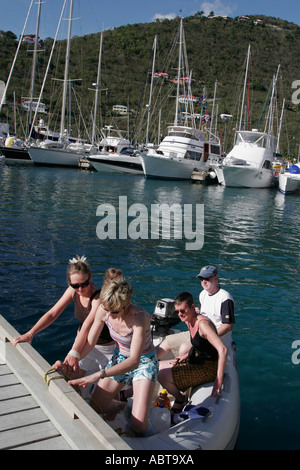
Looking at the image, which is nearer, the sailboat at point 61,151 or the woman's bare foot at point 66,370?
the woman's bare foot at point 66,370

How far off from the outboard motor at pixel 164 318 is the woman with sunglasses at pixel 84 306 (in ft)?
4.18

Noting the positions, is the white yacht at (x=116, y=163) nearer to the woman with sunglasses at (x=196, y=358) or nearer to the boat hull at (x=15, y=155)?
the boat hull at (x=15, y=155)

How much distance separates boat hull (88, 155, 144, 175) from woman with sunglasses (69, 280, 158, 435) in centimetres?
3839

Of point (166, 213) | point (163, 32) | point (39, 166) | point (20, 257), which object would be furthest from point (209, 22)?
point (20, 257)

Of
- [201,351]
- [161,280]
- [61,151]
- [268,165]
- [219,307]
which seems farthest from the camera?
[61,151]

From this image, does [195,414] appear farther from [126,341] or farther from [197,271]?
[197,271]

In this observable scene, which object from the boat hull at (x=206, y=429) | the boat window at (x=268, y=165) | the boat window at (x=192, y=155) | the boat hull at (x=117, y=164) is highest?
the boat window at (x=192, y=155)

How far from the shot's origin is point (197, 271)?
35.4ft

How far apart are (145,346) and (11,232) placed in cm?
1025

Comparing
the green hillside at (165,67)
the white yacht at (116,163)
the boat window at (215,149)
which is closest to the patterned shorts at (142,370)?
the white yacht at (116,163)

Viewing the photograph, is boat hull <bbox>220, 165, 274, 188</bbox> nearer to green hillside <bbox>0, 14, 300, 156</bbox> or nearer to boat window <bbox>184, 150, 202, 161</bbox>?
boat window <bbox>184, 150, 202, 161</bbox>

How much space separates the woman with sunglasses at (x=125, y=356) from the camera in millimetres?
3721

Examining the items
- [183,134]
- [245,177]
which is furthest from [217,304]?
[183,134]

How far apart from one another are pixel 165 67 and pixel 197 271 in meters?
83.1
